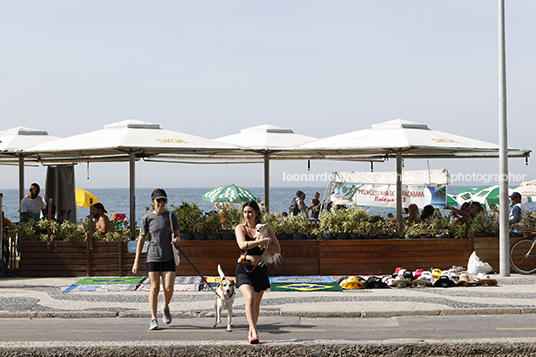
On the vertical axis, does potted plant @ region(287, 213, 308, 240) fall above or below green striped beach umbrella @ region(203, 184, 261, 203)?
below

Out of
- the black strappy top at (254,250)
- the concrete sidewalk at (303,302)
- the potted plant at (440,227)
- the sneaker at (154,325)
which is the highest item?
the black strappy top at (254,250)

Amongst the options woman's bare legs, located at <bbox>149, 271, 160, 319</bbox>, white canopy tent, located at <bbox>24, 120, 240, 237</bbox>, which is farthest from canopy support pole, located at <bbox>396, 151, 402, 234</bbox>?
woman's bare legs, located at <bbox>149, 271, 160, 319</bbox>

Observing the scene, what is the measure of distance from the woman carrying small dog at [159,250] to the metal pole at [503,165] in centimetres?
715

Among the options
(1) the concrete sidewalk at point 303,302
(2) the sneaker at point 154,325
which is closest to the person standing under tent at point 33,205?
(1) the concrete sidewalk at point 303,302

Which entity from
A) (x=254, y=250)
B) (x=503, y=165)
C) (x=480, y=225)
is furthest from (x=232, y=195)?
(x=254, y=250)

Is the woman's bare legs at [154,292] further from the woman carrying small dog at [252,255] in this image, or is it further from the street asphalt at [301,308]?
the woman carrying small dog at [252,255]

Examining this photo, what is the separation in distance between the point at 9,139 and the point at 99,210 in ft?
12.8

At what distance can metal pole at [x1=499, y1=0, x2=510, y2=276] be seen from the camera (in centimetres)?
1230

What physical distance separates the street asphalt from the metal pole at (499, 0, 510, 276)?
0.46 m

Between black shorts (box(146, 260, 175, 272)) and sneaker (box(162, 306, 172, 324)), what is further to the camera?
sneaker (box(162, 306, 172, 324))

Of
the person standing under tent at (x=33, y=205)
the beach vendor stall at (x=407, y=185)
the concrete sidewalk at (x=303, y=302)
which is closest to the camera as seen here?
the concrete sidewalk at (x=303, y=302)

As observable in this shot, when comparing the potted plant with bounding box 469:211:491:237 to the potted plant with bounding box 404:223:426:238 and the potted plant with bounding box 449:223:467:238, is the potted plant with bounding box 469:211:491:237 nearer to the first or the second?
the potted plant with bounding box 449:223:467:238

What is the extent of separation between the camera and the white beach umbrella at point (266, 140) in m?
14.3

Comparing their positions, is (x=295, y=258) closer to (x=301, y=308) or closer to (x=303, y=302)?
(x=303, y=302)
